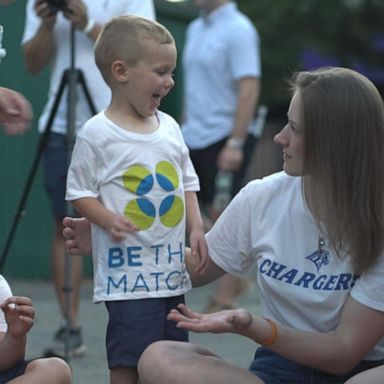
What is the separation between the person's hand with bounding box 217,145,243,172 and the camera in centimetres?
631

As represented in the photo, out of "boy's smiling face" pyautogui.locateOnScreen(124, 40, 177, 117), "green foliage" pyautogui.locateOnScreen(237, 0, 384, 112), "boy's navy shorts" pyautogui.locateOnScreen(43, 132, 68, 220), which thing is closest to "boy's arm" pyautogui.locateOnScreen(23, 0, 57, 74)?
"boy's navy shorts" pyautogui.locateOnScreen(43, 132, 68, 220)

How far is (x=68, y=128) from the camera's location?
197 inches

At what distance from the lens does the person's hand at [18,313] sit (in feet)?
10.9

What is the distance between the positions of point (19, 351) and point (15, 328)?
11 centimetres

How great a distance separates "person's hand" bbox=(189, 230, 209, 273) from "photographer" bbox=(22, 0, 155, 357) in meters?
1.50

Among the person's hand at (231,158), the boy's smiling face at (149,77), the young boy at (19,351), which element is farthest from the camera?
the person's hand at (231,158)

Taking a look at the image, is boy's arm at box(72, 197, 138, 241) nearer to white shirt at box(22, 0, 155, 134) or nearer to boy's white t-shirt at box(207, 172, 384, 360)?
boy's white t-shirt at box(207, 172, 384, 360)

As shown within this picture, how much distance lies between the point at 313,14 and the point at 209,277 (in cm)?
1498

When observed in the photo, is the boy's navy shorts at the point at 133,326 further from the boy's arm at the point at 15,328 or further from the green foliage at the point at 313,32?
the green foliage at the point at 313,32

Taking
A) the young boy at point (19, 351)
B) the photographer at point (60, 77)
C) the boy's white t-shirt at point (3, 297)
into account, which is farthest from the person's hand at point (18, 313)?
the photographer at point (60, 77)

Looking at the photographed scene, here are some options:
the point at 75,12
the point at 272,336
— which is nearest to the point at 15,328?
the point at 272,336

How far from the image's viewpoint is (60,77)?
5320mm

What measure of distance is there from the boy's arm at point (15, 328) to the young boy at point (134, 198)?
0.37 meters

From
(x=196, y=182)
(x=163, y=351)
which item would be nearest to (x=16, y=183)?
(x=196, y=182)
